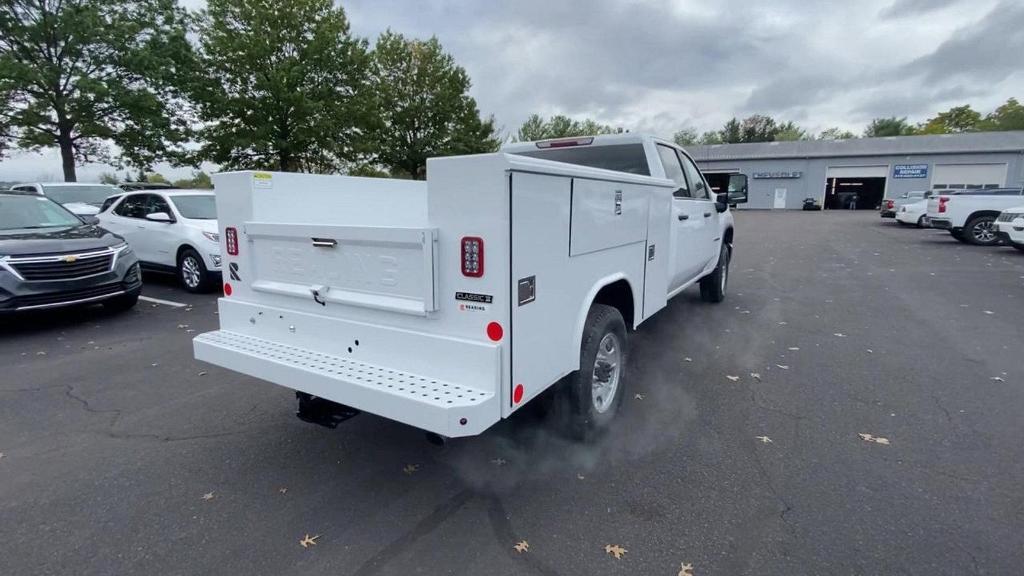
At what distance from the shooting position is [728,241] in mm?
7871

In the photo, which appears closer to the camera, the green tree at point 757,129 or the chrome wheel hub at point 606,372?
the chrome wheel hub at point 606,372

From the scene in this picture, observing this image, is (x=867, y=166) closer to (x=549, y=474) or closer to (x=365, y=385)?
(x=549, y=474)

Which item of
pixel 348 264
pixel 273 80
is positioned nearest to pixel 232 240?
pixel 348 264

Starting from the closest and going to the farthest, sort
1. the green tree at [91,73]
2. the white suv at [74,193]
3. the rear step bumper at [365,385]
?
the rear step bumper at [365,385], the white suv at [74,193], the green tree at [91,73]

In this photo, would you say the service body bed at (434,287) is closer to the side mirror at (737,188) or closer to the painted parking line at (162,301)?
the side mirror at (737,188)

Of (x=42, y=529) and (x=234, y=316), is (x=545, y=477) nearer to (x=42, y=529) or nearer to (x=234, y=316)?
(x=234, y=316)

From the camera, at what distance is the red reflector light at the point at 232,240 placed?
3395 millimetres

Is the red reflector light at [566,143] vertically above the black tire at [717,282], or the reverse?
the red reflector light at [566,143]

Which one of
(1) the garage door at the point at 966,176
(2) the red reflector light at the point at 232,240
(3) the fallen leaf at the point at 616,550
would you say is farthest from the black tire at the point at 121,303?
(1) the garage door at the point at 966,176

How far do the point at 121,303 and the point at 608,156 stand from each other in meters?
7.01

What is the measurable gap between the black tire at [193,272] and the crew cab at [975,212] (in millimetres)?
19475

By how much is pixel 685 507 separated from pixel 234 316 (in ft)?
10.0

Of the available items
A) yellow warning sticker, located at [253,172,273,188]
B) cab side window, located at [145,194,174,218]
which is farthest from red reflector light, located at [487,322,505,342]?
cab side window, located at [145,194,174,218]

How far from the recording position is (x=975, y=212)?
594 inches
